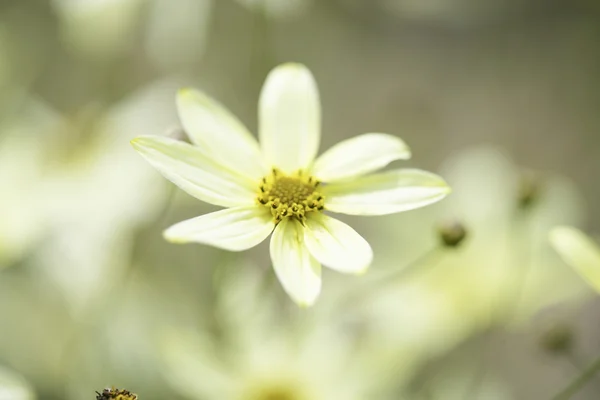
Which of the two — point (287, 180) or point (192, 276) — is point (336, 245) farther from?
point (192, 276)

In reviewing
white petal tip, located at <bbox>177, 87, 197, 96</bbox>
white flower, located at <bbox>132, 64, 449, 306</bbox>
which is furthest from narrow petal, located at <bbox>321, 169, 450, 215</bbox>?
white petal tip, located at <bbox>177, 87, 197, 96</bbox>

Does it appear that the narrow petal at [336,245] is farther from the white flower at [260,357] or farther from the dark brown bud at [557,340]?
the dark brown bud at [557,340]

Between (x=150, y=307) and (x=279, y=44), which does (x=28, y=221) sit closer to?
(x=150, y=307)

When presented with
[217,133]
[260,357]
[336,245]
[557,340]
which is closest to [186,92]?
[217,133]

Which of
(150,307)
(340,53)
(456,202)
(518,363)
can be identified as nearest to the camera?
(150,307)

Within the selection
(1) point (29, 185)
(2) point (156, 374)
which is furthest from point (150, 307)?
(1) point (29, 185)

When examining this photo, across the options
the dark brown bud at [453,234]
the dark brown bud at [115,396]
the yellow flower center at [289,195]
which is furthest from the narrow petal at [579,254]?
the dark brown bud at [115,396]
